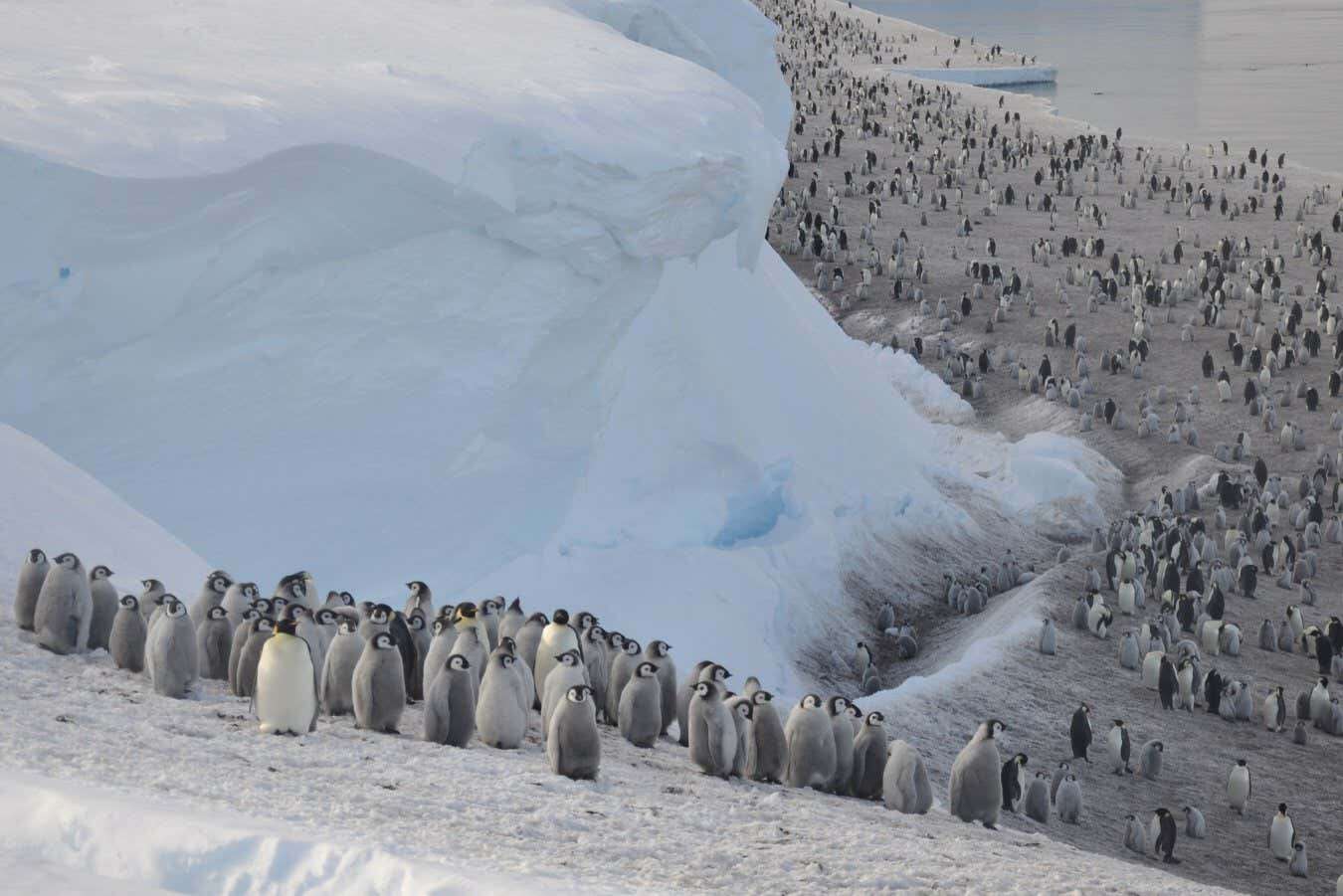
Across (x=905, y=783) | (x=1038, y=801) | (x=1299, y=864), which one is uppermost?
(x=905, y=783)

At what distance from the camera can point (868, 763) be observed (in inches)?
397

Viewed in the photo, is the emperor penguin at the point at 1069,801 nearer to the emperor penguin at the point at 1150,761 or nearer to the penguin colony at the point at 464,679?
the emperor penguin at the point at 1150,761

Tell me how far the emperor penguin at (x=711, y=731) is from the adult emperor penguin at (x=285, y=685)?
243cm

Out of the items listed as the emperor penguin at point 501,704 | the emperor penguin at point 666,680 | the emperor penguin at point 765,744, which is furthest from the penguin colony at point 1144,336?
the emperor penguin at point 501,704

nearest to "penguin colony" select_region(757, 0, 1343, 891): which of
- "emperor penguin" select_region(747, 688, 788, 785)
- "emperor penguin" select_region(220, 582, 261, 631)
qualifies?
"emperor penguin" select_region(747, 688, 788, 785)

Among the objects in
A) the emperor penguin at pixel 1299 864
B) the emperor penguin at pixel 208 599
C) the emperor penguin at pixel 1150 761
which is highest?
the emperor penguin at pixel 208 599

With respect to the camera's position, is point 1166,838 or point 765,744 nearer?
point 765,744

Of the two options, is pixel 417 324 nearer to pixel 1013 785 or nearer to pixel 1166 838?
pixel 1013 785

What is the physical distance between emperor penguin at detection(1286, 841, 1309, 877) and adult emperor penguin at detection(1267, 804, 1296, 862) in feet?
0.51

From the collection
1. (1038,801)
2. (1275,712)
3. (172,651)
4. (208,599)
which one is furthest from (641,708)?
(1275,712)

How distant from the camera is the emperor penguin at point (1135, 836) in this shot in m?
12.8

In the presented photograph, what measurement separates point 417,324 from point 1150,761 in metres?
8.23

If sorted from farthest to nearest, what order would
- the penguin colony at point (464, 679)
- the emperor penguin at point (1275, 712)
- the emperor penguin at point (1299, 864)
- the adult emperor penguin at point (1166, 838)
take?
the emperor penguin at point (1275, 712) → the emperor penguin at point (1299, 864) → the adult emperor penguin at point (1166, 838) → the penguin colony at point (464, 679)

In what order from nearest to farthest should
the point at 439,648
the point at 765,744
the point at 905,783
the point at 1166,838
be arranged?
the point at 439,648
the point at 765,744
the point at 905,783
the point at 1166,838
